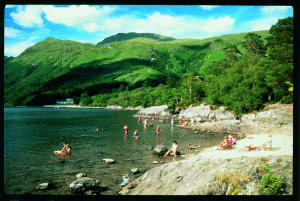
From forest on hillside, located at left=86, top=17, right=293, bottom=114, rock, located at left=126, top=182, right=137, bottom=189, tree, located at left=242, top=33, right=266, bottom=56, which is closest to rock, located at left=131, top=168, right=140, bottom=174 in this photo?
rock, located at left=126, top=182, right=137, bottom=189

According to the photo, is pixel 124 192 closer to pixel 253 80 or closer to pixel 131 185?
pixel 131 185

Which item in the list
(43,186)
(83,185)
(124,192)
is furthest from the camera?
(43,186)

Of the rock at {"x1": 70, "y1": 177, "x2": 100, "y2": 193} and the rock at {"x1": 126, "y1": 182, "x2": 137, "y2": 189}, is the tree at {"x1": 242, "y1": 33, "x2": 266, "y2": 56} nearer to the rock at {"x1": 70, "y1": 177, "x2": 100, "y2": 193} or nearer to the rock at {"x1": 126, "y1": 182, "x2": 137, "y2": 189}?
the rock at {"x1": 126, "y1": 182, "x2": 137, "y2": 189}

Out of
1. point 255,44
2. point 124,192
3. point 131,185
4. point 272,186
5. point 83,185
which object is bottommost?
point 124,192

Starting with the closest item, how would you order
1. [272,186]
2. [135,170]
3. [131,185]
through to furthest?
[272,186], [131,185], [135,170]

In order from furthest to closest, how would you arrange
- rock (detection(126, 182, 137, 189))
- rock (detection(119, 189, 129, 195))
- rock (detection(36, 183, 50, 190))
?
rock (detection(36, 183, 50, 190)) < rock (detection(126, 182, 137, 189)) < rock (detection(119, 189, 129, 195))

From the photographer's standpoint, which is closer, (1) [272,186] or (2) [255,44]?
(1) [272,186]

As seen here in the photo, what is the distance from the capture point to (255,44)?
71500 mm

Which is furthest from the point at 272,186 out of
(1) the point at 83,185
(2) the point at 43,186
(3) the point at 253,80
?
(3) the point at 253,80

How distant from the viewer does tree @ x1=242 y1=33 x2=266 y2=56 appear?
7054cm

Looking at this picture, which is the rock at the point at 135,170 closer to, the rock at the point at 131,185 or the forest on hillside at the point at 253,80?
the rock at the point at 131,185

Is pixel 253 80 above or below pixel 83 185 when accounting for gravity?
above

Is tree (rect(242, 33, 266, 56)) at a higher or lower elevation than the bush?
higher
